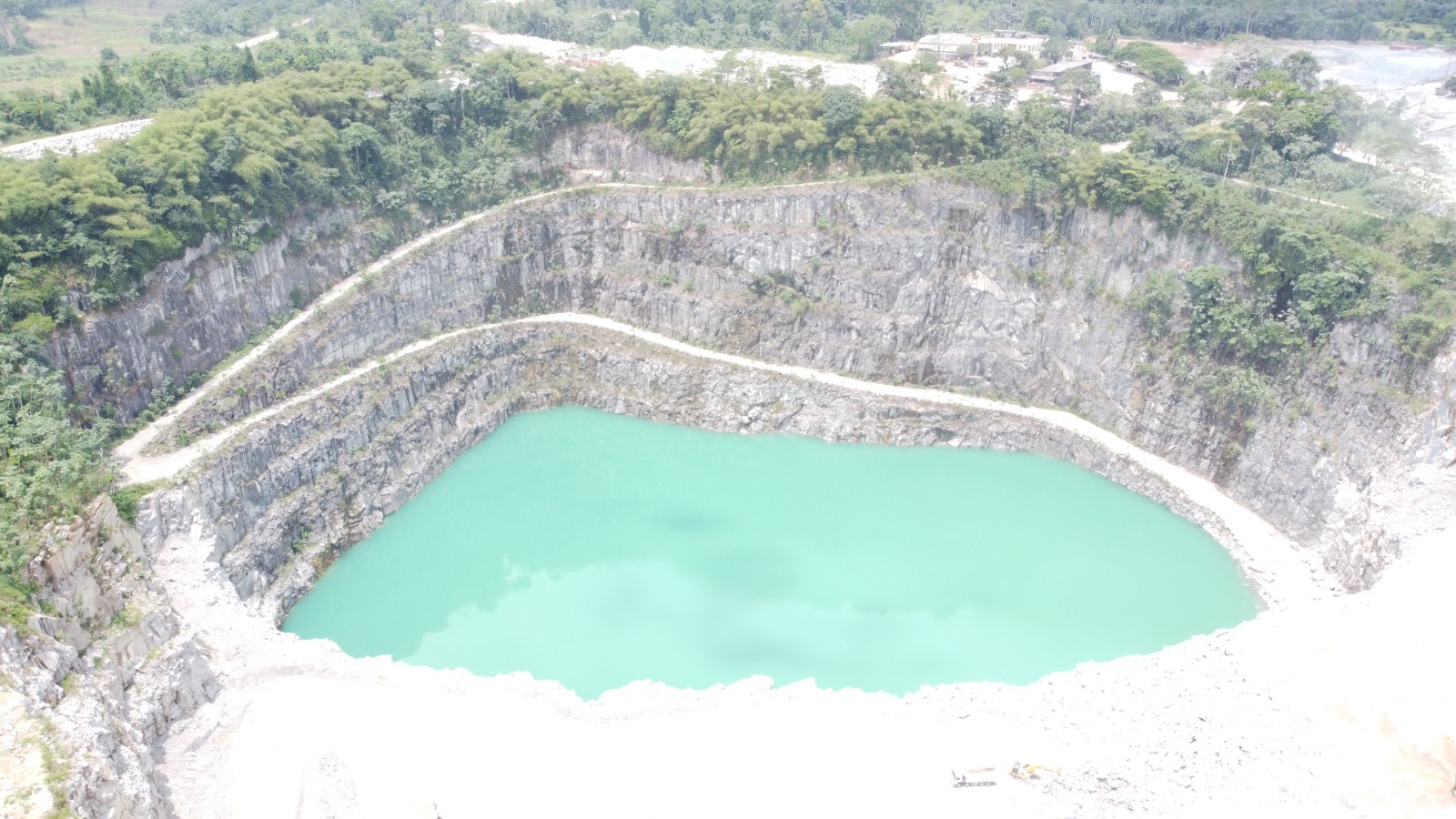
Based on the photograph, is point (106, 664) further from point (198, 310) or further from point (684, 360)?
point (684, 360)

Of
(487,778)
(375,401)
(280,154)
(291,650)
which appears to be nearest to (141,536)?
(291,650)

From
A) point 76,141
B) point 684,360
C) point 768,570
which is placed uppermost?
point 76,141

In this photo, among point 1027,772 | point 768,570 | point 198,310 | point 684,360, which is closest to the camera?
point 1027,772

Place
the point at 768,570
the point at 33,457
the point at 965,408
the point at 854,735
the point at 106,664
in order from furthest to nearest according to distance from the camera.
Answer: the point at 965,408 < the point at 768,570 < the point at 33,457 < the point at 854,735 < the point at 106,664

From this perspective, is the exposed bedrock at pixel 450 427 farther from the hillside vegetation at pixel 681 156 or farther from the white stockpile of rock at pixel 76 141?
Result: the white stockpile of rock at pixel 76 141

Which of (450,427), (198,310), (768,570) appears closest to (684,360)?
(450,427)

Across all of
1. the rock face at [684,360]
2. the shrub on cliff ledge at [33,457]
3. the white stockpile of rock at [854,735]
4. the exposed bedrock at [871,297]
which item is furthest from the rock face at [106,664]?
the exposed bedrock at [871,297]
